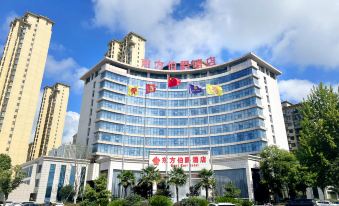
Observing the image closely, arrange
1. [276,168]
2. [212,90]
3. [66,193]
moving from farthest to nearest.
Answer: [66,193] < [212,90] < [276,168]

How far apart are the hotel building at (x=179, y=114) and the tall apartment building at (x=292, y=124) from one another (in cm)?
2533

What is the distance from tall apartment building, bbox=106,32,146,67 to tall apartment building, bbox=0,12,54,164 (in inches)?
1311

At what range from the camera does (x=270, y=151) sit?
2549 inches

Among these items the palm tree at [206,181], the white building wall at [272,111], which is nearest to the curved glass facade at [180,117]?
the white building wall at [272,111]

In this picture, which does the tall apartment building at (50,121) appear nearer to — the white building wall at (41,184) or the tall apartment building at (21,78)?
the tall apartment building at (21,78)

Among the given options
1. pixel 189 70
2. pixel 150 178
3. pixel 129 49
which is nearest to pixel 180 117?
pixel 189 70

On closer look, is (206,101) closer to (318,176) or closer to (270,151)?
(270,151)

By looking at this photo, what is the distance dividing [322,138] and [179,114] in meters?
52.6

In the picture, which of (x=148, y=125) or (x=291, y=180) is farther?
(x=148, y=125)

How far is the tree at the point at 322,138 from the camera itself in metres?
48.4

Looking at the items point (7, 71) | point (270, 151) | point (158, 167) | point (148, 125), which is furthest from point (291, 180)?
point (7, 71)

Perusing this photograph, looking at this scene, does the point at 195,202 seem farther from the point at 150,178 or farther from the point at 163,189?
the point at 163,189

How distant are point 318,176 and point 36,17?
383 feet

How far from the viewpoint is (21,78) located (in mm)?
104125
